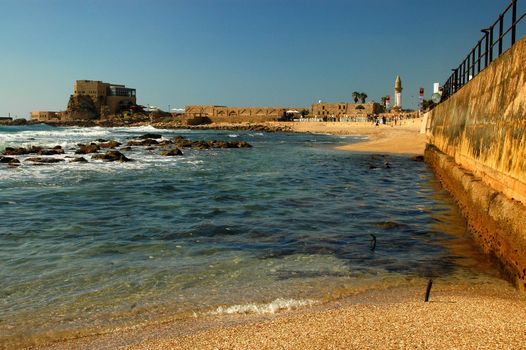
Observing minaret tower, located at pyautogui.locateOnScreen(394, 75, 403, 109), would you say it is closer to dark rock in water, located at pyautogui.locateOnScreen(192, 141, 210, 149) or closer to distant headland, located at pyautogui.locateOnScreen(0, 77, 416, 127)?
distant headland, located at pyautogui.locateOnScreen(0, 77, 416, 127)

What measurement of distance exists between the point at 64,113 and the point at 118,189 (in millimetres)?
132490

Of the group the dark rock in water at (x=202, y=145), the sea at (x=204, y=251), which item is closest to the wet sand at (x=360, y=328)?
the sea at (x=204, y=251)

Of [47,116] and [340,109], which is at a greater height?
[340,109]

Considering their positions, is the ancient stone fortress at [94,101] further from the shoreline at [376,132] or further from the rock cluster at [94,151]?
the rock cluster at [94,151]

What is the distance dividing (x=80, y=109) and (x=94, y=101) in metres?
5.11

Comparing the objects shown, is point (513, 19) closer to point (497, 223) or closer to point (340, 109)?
point (497, 223)

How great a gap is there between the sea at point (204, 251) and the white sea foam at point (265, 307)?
0.01 m

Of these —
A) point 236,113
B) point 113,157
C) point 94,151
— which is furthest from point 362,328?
point 236,113

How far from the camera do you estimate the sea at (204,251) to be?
16.1 feet

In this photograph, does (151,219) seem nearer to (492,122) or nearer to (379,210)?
(379,210)

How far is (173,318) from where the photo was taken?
458cm

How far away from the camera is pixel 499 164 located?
6.72 meters

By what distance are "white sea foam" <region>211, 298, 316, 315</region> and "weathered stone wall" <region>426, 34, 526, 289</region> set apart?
251 centimetres

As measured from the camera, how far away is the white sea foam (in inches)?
186
